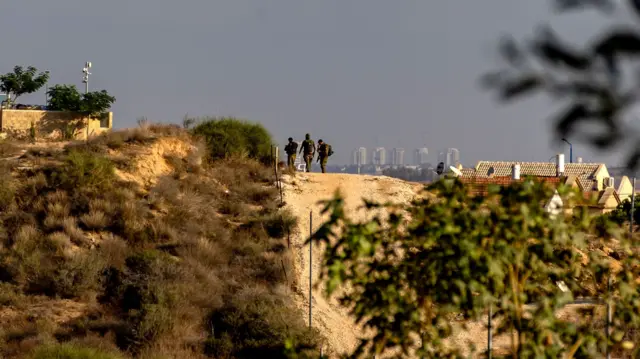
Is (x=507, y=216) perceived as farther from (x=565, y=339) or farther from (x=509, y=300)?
(x=565, y=339)

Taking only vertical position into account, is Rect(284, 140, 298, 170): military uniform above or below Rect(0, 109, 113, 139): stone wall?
below

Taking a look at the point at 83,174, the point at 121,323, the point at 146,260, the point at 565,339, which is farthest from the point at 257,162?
the point at 565,339

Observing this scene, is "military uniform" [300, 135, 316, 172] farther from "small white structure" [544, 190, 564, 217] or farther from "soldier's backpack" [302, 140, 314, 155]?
"small white structure" [544, 190, 564, 217]

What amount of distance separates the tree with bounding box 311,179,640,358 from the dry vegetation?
1537 cm

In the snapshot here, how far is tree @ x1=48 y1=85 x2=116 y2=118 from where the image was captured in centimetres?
3716

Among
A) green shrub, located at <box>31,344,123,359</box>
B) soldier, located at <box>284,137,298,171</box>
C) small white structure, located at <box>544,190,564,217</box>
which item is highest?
soldier, located at <box>284,137,298,171</box>

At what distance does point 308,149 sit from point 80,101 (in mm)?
8280

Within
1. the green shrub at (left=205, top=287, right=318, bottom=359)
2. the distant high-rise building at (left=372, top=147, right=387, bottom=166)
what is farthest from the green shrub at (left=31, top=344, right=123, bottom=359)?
the distant high-rise building at (left=372, top=147, right=387, bottom=166)

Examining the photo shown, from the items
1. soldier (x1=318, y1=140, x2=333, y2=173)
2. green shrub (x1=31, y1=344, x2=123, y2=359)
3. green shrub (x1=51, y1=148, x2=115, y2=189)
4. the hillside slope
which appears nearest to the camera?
green shrub (x1=31, y1=344, x2=123, y2=359)

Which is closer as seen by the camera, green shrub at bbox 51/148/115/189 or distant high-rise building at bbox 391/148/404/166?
green shrub at bbox 51/148/115/189

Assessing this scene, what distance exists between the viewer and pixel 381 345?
6387 millimetres

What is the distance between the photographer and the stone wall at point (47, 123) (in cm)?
3625

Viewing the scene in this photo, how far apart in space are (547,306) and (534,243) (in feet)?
2.21

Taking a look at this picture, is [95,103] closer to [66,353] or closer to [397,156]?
[66,353]
